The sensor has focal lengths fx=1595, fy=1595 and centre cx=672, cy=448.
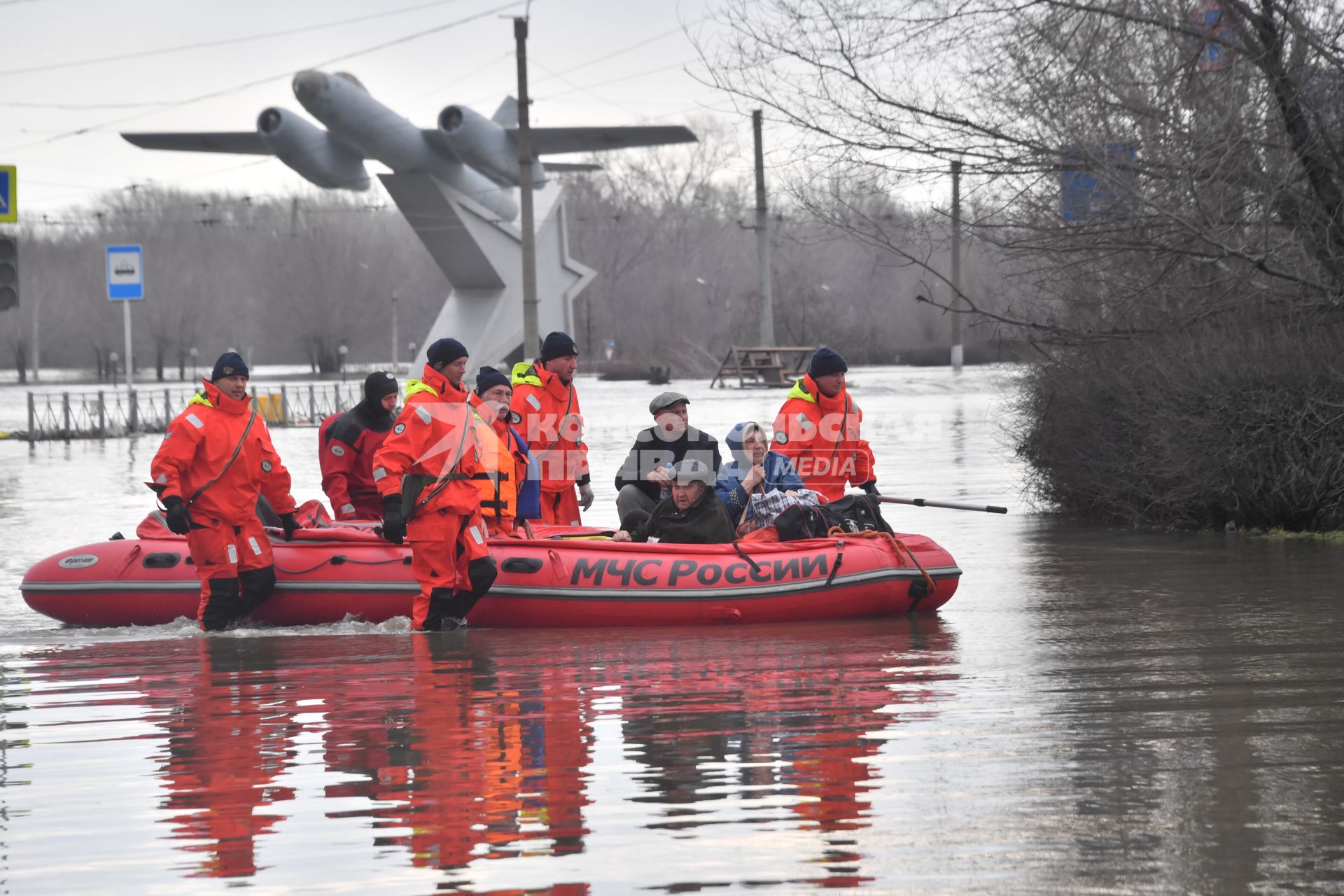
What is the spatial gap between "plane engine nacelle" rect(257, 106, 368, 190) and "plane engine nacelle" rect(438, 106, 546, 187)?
7.93 ft

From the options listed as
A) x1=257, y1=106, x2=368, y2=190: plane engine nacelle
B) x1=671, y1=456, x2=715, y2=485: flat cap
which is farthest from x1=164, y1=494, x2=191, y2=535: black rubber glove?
x1=257, y1=106, x2=368, y2=190: plane engine nacelle

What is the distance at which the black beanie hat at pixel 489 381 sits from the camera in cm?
1007

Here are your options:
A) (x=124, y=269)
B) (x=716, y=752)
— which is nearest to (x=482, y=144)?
(x=124, y=269)

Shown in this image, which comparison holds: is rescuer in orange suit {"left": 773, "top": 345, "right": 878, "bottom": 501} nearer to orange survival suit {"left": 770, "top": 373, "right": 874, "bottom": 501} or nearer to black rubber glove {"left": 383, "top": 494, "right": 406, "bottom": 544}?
orange survival suit {"left": 770, "top": 373, "right": 874, "bottom": 501}

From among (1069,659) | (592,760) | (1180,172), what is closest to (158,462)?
(592,760)

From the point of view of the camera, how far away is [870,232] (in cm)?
1343

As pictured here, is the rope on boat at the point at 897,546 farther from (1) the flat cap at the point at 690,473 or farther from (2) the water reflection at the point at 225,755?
(2) the water reflection at the point at 225,755

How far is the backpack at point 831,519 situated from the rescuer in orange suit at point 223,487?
10.2 ft

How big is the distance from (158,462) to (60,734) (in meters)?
2.66

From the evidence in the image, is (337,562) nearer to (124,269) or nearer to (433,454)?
(433,454)

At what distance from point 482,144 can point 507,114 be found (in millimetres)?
4401

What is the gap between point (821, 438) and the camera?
35.2ft

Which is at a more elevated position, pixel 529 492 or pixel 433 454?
pixel 433 454

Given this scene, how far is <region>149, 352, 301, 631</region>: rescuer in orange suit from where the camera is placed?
9297mm
